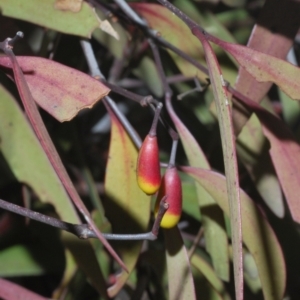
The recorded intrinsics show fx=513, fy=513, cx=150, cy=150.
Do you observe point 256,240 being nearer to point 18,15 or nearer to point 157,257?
point 157,257

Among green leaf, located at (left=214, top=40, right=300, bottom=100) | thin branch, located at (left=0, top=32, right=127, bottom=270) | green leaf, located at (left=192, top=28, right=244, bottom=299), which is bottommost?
thin branch, located at (left=0, top=32, right=127, bottom=270)

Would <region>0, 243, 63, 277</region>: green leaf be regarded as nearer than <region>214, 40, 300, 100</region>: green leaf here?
No

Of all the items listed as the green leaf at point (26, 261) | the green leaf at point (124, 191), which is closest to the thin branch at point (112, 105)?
the green leaf at point (124, 191)

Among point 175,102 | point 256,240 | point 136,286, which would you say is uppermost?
point 256,240

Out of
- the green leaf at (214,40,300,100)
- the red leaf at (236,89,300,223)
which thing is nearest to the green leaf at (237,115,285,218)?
the red leaf at (236,89,300,223)

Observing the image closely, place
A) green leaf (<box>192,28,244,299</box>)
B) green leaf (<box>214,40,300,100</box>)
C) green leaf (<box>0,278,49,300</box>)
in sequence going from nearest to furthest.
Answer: green leaf (<box>192,28,244,299</box>)
green leaf (<box>214,40,300,100</box>)
green leaf (<box>0,278,49,300</box>)

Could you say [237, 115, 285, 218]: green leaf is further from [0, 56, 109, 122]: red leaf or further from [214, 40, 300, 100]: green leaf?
[0, 56, 109, 122]: red leaf

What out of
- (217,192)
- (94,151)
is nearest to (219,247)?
(217,192)
